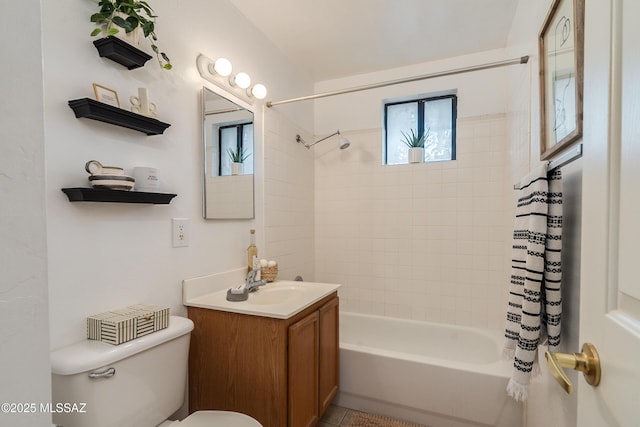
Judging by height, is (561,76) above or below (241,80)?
below

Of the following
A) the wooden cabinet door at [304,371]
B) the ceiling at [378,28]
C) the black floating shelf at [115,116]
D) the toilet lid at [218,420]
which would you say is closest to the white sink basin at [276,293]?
the wooden cabinet door at [304,371]

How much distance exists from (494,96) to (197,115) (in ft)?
7.20

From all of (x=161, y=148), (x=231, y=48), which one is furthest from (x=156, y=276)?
(x=231, y=48)

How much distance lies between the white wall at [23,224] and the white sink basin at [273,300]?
38.7 inches

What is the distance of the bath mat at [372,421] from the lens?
1856mm

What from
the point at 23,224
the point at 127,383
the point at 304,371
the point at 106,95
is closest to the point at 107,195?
the point at 106,95

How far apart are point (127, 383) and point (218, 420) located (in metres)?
0.39

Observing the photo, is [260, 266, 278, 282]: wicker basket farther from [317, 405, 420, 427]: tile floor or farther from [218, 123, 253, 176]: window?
[317, 405, 420, 427]: tile floor

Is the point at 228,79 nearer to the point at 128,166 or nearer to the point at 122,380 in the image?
the point at 128,166

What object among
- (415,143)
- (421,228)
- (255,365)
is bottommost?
(255,365)

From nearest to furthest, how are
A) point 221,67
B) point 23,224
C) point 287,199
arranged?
point 23,224
point 221,67
point 287,199

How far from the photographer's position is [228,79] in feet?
5.88

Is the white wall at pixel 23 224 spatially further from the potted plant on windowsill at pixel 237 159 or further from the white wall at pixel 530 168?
the potted plant on windowsill at pixel 237 159

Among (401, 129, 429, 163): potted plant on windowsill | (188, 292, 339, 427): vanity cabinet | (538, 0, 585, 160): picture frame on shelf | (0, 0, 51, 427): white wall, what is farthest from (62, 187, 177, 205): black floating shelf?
(401, 129, 429, 163): potted plant on windowsill
